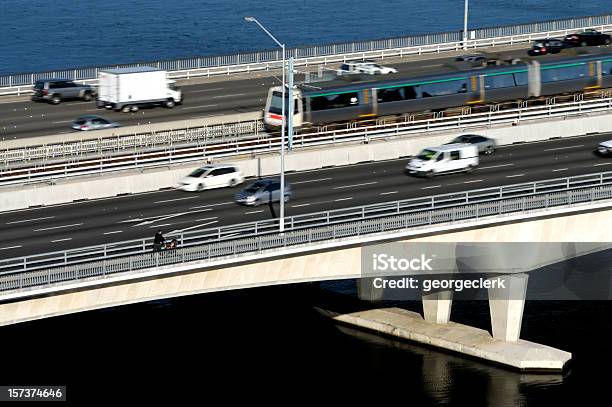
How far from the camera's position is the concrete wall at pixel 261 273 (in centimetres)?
5772

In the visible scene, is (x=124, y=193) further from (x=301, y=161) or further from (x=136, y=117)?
(x=136, y=117)

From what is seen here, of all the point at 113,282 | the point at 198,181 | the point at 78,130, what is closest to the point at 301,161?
the point at 198,181

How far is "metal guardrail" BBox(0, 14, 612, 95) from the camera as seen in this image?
10131 centimetres

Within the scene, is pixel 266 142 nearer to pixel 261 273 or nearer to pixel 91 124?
pixel 91 124

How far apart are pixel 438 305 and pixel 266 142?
54.5 ft

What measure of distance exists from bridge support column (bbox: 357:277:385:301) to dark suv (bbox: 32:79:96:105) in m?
27.5

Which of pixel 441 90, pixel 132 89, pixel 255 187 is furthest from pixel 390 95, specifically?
pixel 255 187

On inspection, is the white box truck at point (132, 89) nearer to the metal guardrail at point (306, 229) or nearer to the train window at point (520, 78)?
the train window at point (520, 78)

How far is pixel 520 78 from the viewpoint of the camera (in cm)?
9131

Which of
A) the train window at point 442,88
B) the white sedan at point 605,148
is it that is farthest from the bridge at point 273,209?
the train window at point 442,88

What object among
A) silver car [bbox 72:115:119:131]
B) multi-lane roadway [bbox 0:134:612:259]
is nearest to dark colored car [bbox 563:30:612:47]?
multi-lane roadway [bbox 0:134:612:259]

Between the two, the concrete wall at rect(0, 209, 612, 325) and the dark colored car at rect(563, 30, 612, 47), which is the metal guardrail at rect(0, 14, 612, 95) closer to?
the dark colored car at rect(563, 30, 612, 47)

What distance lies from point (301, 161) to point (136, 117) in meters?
17.1

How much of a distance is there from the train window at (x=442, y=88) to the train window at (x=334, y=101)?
4.83m
